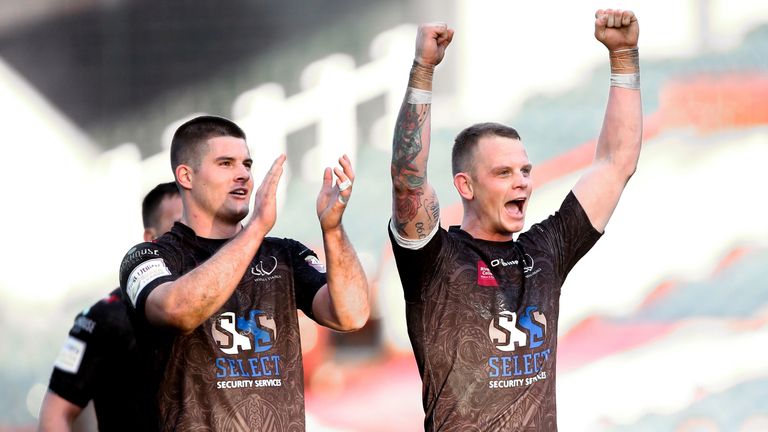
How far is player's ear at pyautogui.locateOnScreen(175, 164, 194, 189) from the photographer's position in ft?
11.9

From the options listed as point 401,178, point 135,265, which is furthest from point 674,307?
point 135,265

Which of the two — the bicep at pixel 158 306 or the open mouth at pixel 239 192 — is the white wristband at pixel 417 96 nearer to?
the open mouth at pixel 239 192

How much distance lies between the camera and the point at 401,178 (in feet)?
11.1

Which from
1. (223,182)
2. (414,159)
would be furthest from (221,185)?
(414,159)

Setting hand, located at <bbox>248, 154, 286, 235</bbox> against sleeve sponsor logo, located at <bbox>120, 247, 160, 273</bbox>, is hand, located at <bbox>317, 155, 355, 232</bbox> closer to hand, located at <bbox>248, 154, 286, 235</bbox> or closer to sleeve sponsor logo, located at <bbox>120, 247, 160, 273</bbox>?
hand, located at <bbox>248, 154, 286, 235</bbox>

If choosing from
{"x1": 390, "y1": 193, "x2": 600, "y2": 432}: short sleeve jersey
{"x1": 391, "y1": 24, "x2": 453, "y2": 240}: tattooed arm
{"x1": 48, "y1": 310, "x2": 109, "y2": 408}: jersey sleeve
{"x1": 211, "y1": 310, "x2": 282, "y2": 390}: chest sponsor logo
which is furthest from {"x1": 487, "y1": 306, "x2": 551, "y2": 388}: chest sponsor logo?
{"x1": 48, "y1": 310, "x2": 109, "y2": 408}: jersey sleeve

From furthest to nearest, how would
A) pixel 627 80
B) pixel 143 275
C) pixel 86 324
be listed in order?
1. pixel 86 324
2. pixel 627 80
3. pixel 143 275

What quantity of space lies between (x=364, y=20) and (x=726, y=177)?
2304 mm

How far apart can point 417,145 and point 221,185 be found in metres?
0.69

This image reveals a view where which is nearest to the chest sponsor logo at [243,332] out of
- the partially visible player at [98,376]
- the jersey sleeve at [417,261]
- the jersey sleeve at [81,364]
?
the jersey sleeve at [417,261]

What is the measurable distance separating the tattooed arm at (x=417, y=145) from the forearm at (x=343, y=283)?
20cm

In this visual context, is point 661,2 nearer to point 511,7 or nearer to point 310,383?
point 511,7

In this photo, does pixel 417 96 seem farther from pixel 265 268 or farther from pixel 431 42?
pixel 265 268

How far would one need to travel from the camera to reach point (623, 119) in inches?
151
